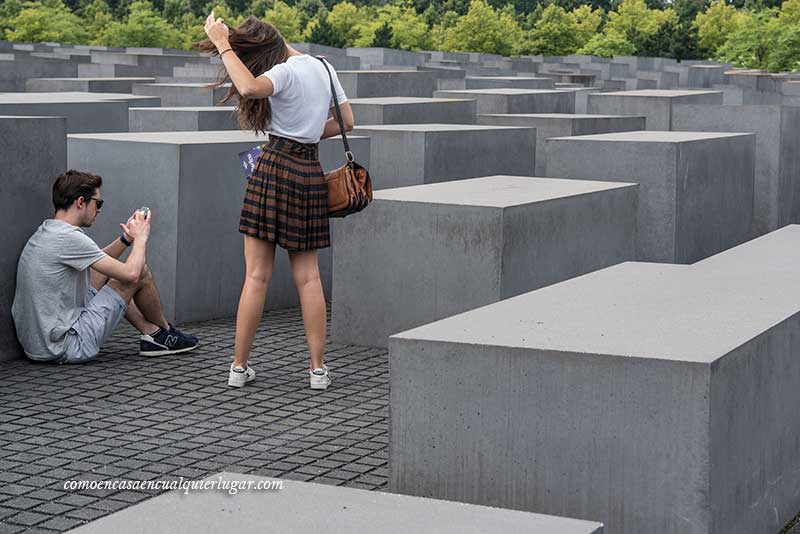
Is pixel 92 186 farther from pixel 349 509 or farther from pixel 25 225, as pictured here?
pixel 349 509

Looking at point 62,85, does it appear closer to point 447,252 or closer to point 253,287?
point 447,252

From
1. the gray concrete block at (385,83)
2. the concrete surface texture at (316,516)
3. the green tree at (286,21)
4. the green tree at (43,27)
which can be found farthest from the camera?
the green tree at (286,21)

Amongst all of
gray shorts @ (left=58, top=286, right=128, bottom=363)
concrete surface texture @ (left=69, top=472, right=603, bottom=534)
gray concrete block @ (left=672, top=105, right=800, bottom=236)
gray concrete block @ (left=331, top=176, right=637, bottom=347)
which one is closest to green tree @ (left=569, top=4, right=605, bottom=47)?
gray concrete block @ (left=672, top=105, right=800, bottom=236)

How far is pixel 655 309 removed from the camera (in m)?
5.55

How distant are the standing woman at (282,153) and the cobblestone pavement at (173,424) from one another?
478mm

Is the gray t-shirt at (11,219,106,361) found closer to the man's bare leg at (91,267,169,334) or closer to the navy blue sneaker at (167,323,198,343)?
the man's bare leg at (91,267,169,334)


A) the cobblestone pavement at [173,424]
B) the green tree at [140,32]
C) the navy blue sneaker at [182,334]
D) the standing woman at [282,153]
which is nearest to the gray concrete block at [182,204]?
the cobblestone pavement at [173,424]

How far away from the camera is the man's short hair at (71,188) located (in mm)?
7602

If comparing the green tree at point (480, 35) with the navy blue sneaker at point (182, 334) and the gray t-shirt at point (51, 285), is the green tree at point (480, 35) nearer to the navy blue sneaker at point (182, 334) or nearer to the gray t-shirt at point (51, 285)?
the navy blue sneaker at point (182, 334)

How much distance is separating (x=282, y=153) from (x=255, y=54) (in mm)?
515

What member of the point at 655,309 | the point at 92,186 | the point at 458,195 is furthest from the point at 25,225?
the point at 655,309

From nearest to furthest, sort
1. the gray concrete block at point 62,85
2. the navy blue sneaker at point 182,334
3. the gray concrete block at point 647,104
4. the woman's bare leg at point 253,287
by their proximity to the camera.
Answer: the woman's bare leg at point 253,287, the navy blue sneaker at point 182,334, the gray concrete block at point 647,104, the gray concrete block at point 62,85

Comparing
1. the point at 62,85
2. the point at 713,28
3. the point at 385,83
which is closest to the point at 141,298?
the point at 62,85

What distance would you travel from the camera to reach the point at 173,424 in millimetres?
6512
